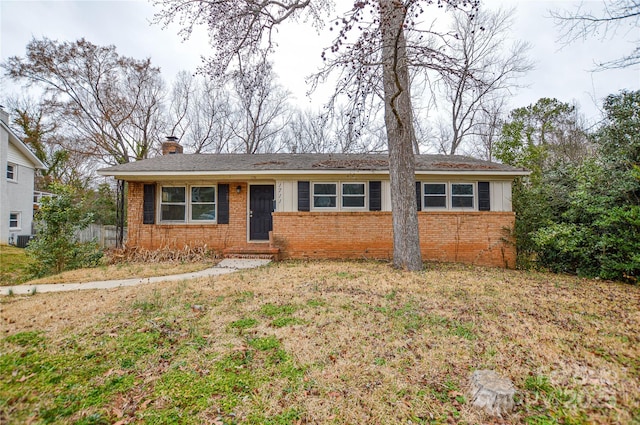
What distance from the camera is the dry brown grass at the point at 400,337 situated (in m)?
2.22

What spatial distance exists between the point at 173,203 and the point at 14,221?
11.4m

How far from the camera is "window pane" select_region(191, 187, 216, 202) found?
1051 centimetres

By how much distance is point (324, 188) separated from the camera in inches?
397

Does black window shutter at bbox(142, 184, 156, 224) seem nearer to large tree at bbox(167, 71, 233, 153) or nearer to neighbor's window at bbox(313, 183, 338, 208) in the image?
neighbor's window at bbox(313, 183, 338, 208)

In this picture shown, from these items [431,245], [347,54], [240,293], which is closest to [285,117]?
[431,245]

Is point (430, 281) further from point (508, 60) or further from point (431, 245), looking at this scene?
point (508, 60)

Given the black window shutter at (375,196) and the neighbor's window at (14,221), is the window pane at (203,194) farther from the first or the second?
the neighbor's window at (14,221)

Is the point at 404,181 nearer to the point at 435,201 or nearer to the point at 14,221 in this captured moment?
the point at 435,201

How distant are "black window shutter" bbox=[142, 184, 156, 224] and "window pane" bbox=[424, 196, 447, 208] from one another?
30.9 feet

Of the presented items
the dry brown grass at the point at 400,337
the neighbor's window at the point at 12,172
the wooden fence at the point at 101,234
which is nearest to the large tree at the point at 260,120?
the wooden fence at the point at 101,234

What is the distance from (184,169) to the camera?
9.66 meters

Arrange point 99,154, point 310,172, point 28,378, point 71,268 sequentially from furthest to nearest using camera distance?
point 99,154 < point 310,172 < point 71,268 < point 28,378

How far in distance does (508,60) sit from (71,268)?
21951 millimetres

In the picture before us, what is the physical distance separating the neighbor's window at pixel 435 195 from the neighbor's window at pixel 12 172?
19578 millimetres
